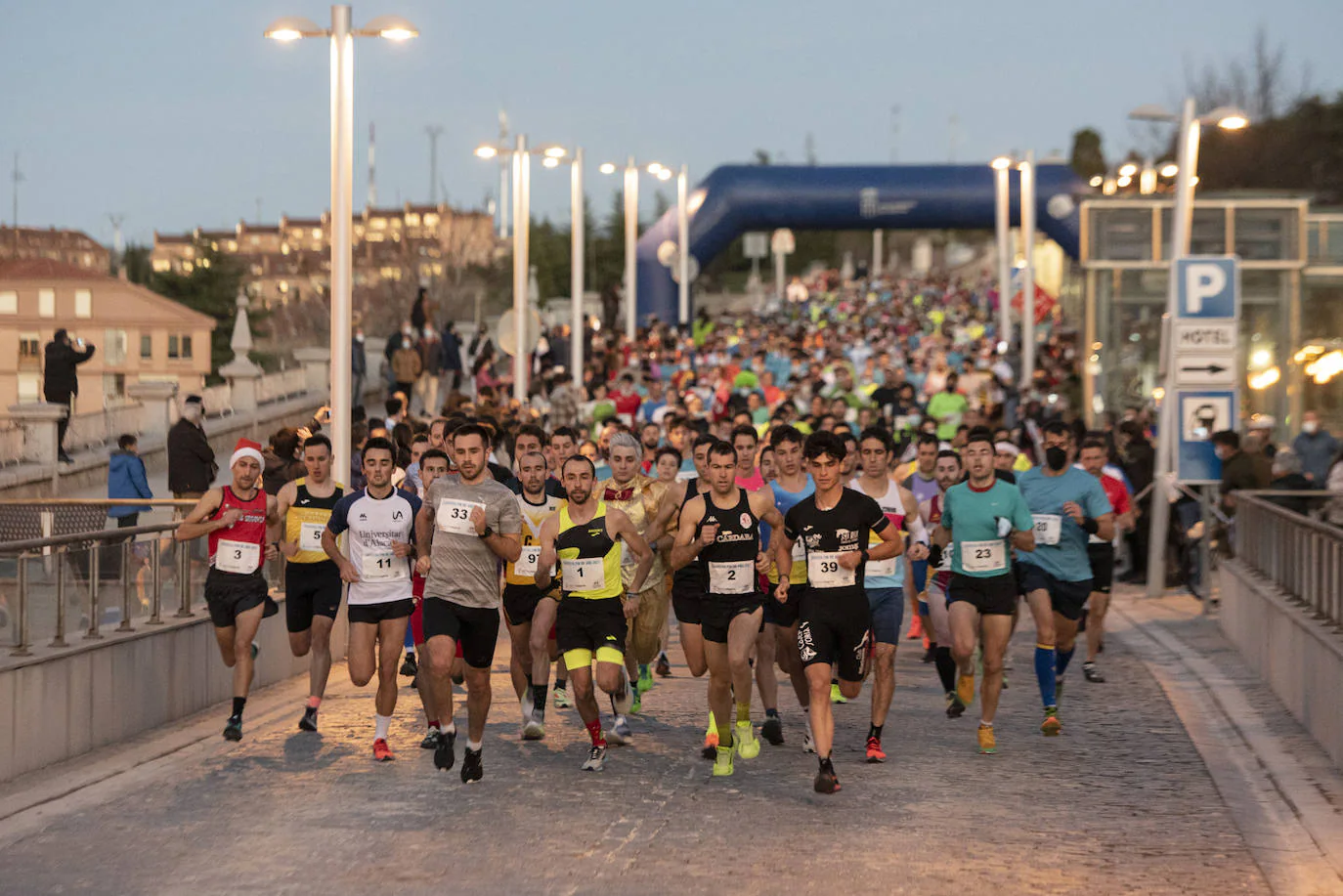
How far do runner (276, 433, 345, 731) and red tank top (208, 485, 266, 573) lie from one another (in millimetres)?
203

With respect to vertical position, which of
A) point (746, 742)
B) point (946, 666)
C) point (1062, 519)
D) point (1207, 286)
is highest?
point (1207, 286)

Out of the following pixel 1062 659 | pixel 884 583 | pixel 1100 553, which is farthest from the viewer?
pixel 1100 553

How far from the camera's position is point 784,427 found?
12172 millimetres

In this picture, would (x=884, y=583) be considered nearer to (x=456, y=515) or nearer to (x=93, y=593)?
(x=456, y=515)

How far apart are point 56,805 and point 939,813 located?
14.0 ft

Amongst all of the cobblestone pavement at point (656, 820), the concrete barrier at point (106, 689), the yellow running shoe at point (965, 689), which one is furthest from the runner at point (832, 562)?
the concrete barrier at point (106, 689)

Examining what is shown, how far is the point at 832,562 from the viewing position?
10.7 m

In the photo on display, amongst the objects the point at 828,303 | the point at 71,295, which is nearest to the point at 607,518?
the point at 71,295

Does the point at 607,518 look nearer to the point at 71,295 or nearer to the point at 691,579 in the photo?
the point at 691,579

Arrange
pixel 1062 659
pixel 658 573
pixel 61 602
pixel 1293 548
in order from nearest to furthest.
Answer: pixel 61 602, pixel 658 573, pixel 1062 659, pixel 1293 548

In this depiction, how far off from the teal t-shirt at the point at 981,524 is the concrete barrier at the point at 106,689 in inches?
178

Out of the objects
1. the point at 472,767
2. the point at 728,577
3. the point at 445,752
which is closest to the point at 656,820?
the point at 472,767

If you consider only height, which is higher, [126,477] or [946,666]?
[126,477]

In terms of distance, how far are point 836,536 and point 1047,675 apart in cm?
267
